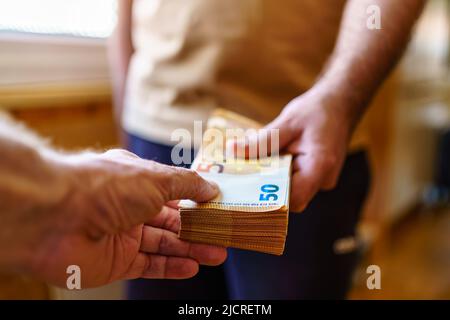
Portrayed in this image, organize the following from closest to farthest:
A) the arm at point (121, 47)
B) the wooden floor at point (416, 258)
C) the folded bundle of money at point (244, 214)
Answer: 1. the folded bundle of money at point (244, 214)
2. the arm at point (121, 47)
3. the wooden floor at point (416, 258)

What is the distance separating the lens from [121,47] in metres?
0.75

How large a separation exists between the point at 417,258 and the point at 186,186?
68.1 inches

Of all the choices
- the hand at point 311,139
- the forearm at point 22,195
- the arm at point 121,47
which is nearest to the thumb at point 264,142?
the hand at point 311,139

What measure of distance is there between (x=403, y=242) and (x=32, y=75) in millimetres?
1711

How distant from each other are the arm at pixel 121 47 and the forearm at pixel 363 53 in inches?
15.7

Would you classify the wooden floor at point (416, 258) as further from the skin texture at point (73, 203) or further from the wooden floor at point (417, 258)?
the skin texture at point (73, 203)

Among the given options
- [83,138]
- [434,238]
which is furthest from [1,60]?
[434,238]

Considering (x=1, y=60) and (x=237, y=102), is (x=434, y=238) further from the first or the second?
(x=1, y=60)

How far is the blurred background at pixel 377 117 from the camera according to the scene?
2.79 ft

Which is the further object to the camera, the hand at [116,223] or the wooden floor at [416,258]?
the wooden floor at [416,258]

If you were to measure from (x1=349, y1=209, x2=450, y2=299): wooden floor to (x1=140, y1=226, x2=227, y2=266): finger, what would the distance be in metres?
1.03

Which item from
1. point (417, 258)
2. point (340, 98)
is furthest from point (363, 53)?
point (417, 258)

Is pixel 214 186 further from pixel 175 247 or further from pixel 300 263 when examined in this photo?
pixel 300 263

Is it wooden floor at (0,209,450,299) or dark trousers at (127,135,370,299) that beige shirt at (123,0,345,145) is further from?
wooden floor at (0,209,450,299)
